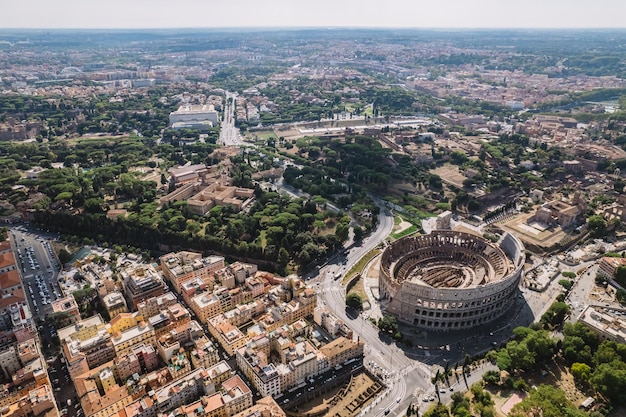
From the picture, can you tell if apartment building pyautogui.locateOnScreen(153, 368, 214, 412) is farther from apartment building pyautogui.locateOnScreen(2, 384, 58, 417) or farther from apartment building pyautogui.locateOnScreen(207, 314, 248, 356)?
apartment building pyautogui.locateOnScreen(2, 384, 58, 417)

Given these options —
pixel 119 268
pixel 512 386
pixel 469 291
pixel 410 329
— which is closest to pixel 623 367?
pixel 512 386

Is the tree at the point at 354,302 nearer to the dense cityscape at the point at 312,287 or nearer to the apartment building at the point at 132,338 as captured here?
the dense cityscape at the point at 312,287

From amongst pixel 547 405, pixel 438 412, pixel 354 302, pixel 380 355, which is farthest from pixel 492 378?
pixel 354 302

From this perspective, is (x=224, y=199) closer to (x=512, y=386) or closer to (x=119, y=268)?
(x=119, y=268)

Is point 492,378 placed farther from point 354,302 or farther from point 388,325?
point 354,302

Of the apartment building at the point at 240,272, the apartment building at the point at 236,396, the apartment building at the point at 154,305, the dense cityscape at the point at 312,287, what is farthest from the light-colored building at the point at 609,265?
the apartment building at the point at 154,305

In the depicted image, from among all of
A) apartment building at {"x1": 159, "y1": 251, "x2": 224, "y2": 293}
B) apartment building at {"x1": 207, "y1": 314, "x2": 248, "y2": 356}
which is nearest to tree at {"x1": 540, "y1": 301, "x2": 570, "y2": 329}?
apartment building at {"x1": 207, "y1": 314, "x2": 248, "y2": 356}
